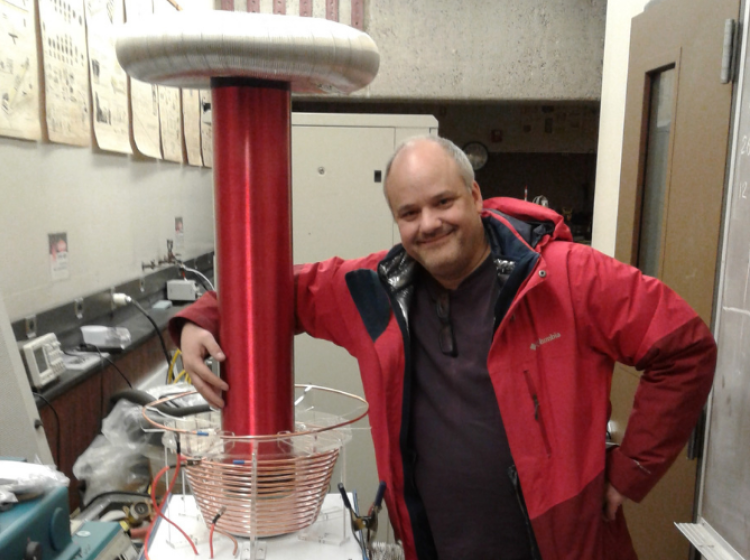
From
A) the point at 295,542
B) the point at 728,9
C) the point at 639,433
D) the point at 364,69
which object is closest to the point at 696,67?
the point at 728,9

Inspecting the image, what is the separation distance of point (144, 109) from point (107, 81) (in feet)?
1.04

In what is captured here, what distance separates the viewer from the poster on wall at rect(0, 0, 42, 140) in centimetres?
133

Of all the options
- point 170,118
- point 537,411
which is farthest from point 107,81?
point 537,411

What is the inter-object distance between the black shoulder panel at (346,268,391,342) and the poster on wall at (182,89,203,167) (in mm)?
1818

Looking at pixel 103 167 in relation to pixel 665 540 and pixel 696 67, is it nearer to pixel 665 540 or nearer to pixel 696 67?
pixel 696 67

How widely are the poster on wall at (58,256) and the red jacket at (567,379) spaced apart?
24.4 inches

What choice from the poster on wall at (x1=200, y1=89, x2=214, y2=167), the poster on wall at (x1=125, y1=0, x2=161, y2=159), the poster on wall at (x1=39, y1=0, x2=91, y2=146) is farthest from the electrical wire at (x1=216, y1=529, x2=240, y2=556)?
the poster on wall at (x1=200, y1=89, x2=214, y2=167)

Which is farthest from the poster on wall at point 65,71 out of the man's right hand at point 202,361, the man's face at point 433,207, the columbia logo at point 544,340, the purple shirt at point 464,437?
the columbia logo at point 544,340

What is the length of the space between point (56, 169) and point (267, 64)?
3.44 feet

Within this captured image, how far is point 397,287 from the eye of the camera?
1317 mm

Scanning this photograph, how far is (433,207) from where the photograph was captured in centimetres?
123

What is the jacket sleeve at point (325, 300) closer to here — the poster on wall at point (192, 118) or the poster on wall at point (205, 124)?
the poster on wall at point (192, 118)

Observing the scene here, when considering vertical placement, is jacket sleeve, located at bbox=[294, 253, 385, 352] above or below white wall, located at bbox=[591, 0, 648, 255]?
below

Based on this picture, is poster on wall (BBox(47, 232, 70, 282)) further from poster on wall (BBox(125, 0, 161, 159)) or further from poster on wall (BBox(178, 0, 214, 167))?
poster on wall (BBox(178, 0, 214, 167))
